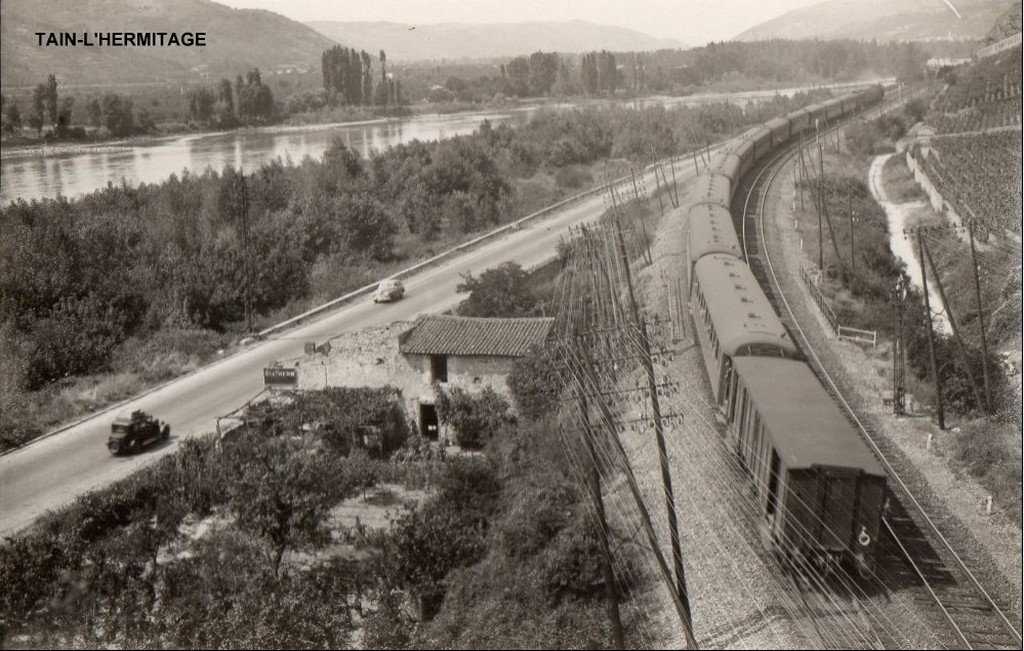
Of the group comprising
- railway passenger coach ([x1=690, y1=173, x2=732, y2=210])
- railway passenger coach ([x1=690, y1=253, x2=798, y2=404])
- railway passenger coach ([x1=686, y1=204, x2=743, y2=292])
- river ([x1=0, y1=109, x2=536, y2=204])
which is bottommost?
railway passenger coach ([x1=690, y1=253, x2=798, y2=404])

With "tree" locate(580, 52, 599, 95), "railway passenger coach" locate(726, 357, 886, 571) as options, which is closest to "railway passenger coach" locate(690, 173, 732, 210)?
"railway passenger coach" locate(726, 357, 886, 571)

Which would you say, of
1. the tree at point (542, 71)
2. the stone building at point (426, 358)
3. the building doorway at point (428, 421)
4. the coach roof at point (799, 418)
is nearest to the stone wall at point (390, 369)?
the stone building at point (426, 358)

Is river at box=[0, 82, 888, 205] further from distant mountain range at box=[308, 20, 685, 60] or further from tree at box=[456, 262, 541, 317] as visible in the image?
tree at box=[456, 262, 541, 317]

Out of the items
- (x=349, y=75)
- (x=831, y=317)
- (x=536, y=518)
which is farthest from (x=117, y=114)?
(x=831, y=317)

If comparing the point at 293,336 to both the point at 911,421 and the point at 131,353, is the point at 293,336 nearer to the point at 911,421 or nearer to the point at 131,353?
the point at 131,353

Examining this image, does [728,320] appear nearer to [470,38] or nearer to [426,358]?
[426,358]

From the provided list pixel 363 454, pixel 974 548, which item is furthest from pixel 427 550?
pixel 974 548
